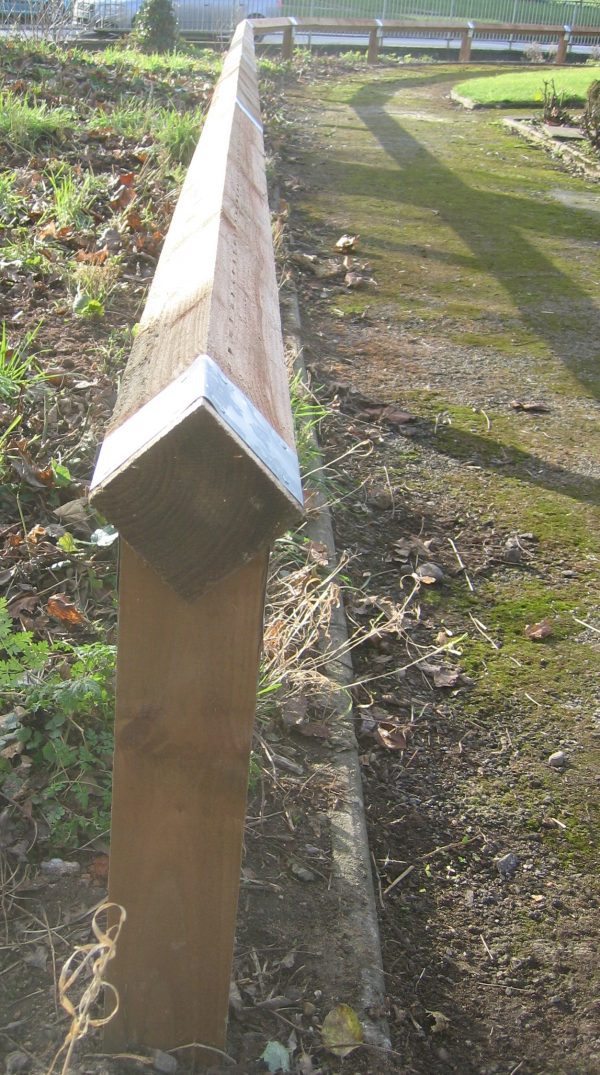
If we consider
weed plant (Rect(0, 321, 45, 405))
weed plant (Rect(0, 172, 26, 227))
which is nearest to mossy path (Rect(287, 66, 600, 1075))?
weed plant (Rect(0, 321, 45, 405))

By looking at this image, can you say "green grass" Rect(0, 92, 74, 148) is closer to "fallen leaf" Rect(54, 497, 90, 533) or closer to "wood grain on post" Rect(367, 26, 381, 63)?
"fallen leaf" Rect(54, 497, 90, 533)

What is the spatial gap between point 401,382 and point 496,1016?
3.42m

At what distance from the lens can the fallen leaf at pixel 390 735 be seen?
9.05 feet

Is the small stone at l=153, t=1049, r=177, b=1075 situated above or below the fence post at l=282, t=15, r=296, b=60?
below

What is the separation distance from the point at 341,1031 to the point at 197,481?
1.23 m

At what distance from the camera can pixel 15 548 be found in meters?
2.85

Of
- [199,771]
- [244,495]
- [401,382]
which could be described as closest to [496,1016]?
[199,771]

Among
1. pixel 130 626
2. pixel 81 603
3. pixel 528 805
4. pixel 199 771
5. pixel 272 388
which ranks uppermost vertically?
pixel 272 388

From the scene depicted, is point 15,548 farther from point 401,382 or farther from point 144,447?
point 401,382

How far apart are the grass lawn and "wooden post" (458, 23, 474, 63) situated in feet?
10.6

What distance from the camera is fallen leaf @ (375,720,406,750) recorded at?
9.05 ft

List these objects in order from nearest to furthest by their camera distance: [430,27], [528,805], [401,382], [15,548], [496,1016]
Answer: [496,1016], [528,805], [15,548], [401,382], [430,27]

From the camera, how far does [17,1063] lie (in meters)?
1.68

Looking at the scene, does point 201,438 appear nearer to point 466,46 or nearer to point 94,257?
point 94,257
